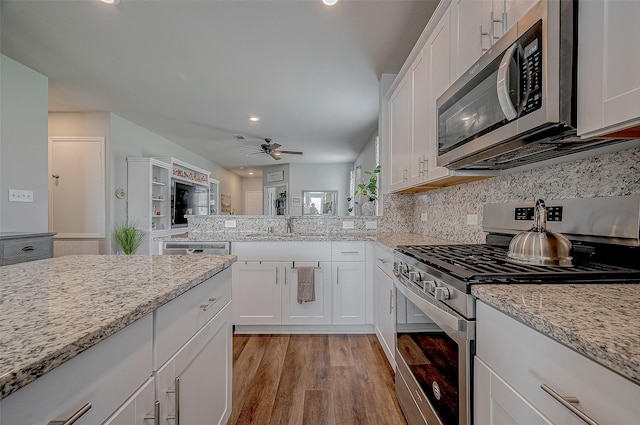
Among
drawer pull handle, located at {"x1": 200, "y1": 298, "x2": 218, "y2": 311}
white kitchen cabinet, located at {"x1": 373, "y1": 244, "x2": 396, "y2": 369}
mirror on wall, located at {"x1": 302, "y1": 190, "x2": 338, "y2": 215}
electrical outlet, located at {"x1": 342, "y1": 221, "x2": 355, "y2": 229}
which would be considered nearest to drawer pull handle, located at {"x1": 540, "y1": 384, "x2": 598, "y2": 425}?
drawer pull handle, located at {"x1": 200, "y1": 298, "x2": 218, "y2": 311}

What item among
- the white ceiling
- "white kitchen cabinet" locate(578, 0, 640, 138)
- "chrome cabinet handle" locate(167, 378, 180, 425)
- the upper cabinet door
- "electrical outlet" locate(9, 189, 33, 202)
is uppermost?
the white ceiling

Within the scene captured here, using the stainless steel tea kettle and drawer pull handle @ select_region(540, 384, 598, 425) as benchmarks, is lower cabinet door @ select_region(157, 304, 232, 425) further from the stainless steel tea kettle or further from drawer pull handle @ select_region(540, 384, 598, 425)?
the stainless steel tea kettle

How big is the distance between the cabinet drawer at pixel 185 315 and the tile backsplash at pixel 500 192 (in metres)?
1.55

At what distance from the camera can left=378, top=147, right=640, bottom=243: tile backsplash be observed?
3.30 ft

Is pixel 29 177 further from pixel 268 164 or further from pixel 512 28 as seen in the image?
pixel 268 164

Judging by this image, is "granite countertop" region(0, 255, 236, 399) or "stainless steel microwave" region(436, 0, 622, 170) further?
"stainless steel microwave" region(436, 0, 622, 170)

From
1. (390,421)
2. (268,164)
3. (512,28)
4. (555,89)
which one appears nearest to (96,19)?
(512,28)

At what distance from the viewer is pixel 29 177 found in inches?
119

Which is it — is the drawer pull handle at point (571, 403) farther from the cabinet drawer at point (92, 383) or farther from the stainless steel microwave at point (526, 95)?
the cabinet drawer at point (92, 383)

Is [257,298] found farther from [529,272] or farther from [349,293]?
[529,272]

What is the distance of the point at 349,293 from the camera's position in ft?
8.72

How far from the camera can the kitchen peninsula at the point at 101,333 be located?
1.45ft

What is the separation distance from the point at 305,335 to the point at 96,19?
3180 millimetres

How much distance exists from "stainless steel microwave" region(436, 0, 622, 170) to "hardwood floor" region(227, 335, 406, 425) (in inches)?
59.3
